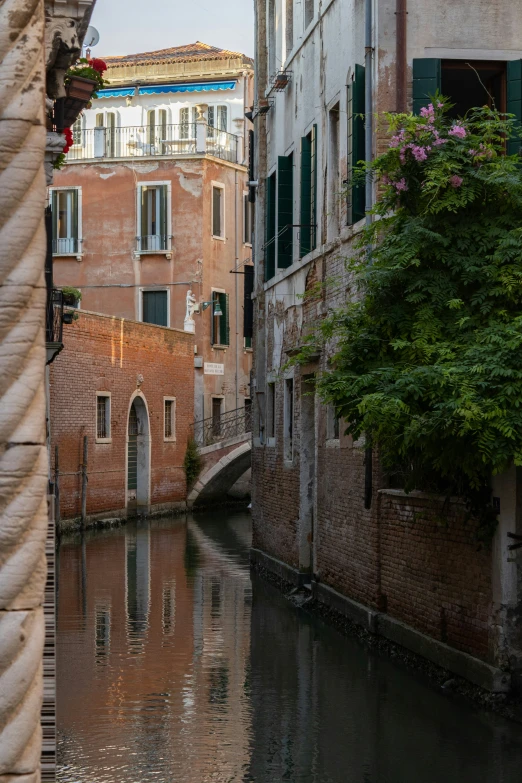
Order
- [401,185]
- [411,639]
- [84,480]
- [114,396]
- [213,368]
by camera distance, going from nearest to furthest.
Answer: [401,185], [411,639], [84,480], [114,396], [213,368]

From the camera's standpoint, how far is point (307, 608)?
15203 millimetres

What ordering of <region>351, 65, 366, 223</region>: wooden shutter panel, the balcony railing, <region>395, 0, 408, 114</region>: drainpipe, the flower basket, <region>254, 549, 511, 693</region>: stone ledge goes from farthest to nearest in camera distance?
1. the balcony railing
2. <region>351, 65, 366, 223</region>: wooden shutter panel
3. the flower basket
4. <region>395, 0, 408, 114</region>: drainpipe
5. <region>254, 549, 511, 693</region>: stone ledge

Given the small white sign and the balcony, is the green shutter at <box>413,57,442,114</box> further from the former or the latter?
the small white sign

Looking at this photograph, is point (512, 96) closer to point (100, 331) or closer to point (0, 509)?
point (0, 509)

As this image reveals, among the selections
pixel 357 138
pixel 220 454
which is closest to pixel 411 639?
pixel 357 138

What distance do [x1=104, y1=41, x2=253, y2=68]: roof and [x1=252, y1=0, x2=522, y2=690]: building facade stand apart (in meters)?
22.2

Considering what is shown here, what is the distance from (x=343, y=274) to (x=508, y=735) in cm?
664

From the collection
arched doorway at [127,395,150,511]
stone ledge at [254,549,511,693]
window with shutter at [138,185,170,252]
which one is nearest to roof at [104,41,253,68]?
window with shutter at [138,185,170,252]

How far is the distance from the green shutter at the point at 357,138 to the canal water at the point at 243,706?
171 inches

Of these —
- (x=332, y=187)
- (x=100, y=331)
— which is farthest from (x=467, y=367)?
(x=100, y=331)

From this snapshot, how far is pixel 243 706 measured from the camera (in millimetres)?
9844

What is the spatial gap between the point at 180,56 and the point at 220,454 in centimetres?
1455

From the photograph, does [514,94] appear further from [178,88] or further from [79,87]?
[178,88]

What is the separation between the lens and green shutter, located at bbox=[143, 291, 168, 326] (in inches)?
1480
